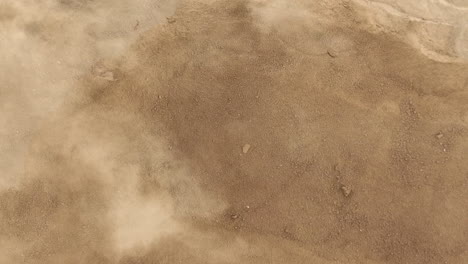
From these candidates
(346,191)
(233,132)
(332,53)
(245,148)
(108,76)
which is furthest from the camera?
(108,76)

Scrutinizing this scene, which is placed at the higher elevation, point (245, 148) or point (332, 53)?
point (332, 53)

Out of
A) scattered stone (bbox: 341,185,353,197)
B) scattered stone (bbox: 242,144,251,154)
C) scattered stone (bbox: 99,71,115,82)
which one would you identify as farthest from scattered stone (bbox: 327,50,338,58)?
scattered stone (bbox: 99,71,115,82)

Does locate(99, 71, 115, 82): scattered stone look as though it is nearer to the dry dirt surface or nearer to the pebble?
the dry dirt surface

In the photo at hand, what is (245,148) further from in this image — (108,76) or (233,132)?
(108,76)

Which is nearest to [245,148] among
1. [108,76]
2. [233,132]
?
[233,132]

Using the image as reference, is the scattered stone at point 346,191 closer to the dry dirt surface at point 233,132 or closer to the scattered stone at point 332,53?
the dry dirt surface at point 233,132

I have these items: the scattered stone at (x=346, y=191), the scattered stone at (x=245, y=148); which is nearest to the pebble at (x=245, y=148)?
the scattered stone at (x=245, y=148)

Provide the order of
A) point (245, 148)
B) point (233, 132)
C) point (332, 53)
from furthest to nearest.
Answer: point (332, 53)
point (233, 132)
point (245, 148)

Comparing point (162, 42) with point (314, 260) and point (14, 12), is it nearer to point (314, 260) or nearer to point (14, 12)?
point (14, 12)
